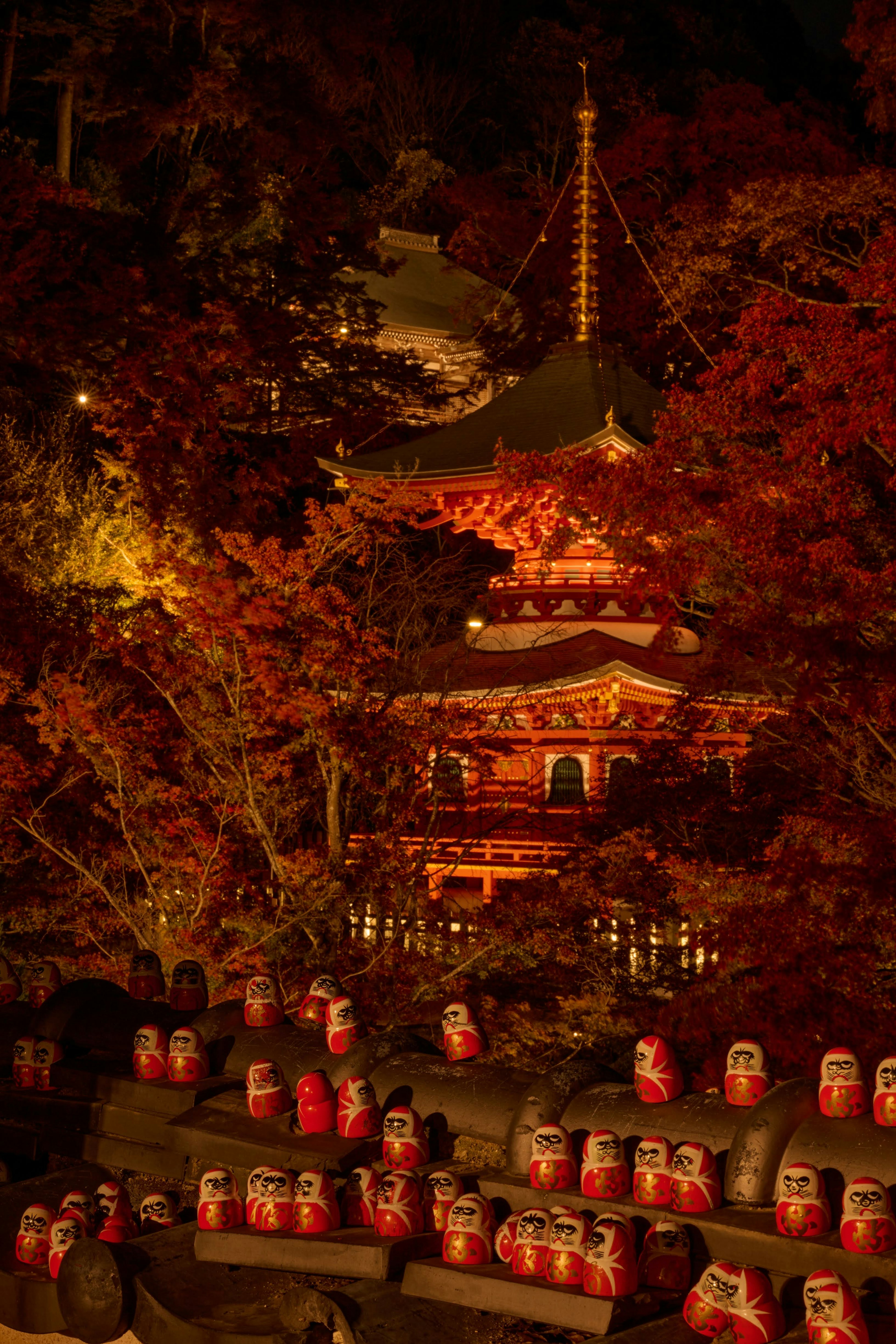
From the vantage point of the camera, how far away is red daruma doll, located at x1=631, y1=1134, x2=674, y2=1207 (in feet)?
10.1

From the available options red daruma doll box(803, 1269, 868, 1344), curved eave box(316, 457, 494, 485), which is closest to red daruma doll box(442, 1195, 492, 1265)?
red daruma doll box(803, 1269, 868, 1344)

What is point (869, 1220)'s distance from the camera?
8.93ft

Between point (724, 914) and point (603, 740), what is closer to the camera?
point (724, 914)

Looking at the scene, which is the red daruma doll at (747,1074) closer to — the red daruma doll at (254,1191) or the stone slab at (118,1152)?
the red daruma doll at (254,1191)

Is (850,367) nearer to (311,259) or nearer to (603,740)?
(603,740)

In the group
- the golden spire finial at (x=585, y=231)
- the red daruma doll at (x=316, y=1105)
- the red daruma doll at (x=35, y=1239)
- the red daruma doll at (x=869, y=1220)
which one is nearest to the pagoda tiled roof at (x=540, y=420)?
the golden spire finial at (x=585, y=231)

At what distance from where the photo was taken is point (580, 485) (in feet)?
29.7

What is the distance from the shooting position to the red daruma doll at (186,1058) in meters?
4.10

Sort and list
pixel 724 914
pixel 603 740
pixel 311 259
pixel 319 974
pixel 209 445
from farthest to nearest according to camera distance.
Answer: pixel 311 259
pixel 209 445
pixel 603 740
pixel 319 974
pixel 724 914

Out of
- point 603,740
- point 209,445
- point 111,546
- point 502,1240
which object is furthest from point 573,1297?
point 209,445

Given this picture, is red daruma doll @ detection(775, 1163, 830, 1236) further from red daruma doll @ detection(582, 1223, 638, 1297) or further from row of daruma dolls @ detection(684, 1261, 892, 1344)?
red daruma doll @ detection(582, 1223, 638, 1297)

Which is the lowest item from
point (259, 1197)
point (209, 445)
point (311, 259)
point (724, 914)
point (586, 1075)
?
point (259, 1197)

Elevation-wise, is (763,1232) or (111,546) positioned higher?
(111,546)

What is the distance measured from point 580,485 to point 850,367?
197cm
